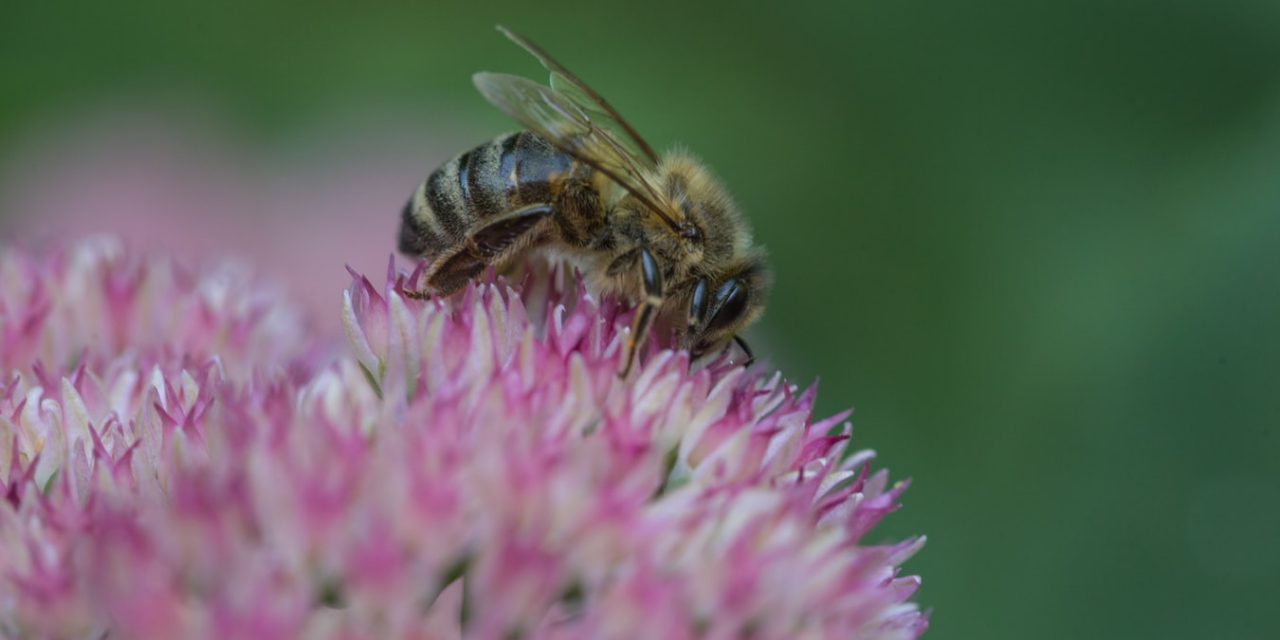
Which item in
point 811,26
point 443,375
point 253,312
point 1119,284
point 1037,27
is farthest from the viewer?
point 811,26

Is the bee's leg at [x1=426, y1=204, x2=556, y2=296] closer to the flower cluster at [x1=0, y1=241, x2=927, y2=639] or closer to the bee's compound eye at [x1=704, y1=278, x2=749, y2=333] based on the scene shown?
the flower cluster at [x1=0, y1=241, x2=927, y2=639]

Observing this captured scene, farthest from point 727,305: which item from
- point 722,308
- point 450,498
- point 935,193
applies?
point 935,193

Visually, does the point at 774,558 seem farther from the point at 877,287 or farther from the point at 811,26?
the point at 811,26

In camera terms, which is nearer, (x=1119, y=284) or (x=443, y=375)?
(x=443, y=375)

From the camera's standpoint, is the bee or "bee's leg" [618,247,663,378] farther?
the bee

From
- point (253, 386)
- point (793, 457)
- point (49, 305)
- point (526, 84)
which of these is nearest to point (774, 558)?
point (793, 457)

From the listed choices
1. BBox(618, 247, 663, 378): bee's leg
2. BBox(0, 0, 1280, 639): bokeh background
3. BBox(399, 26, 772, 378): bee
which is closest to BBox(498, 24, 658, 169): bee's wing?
BBox(399, 26, 772, 378): bee

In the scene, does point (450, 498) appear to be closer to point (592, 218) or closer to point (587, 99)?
point (592, 218)
